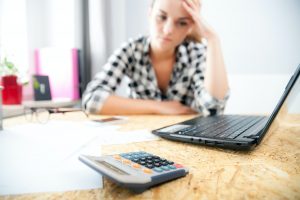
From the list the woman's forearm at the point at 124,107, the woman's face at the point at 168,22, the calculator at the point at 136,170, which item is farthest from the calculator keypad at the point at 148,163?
the woman's face at the point at 168,22

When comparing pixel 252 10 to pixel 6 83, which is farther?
pixel 252 10

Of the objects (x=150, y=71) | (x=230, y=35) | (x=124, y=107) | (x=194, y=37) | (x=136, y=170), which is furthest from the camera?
(x=230, y=35)

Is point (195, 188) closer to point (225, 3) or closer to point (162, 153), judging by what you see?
point (162, 153)

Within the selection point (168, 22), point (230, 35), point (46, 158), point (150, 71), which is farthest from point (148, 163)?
point (230, 35)

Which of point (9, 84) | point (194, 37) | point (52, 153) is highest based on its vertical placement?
point (194, 37)

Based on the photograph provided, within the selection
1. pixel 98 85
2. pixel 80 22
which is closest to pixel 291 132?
pixel 98 85

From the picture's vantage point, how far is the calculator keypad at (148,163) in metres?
0.30

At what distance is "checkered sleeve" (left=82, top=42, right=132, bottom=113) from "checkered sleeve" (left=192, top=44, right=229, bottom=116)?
13.9 inches

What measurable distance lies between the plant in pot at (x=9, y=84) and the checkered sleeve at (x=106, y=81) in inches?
11.5

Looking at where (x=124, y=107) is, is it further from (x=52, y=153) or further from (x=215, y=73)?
(x=52, y=153)

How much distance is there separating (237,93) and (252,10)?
2.10 ft

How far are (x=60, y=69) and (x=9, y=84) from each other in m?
0.52

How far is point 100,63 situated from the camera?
6.00 feet

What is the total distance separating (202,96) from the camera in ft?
3.42
